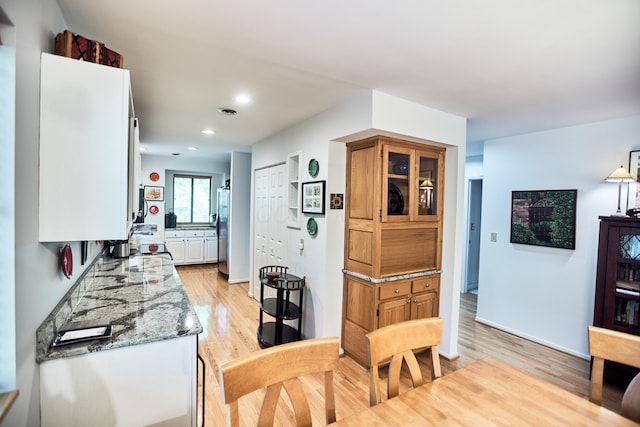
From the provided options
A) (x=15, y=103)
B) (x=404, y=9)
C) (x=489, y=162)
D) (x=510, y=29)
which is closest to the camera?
(x=15, y=103)

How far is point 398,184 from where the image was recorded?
113 inches

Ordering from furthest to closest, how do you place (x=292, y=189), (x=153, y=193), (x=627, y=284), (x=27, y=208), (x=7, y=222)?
(x=153, y=193), (x=292, y=189), (x=627, y=284), (x=27, y=208), (x=7, y=222)

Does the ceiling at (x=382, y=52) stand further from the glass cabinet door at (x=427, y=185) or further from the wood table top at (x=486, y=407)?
the wood table top at (x=486, y=407)

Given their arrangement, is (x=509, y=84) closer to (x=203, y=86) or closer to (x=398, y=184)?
(x=398, y=184)

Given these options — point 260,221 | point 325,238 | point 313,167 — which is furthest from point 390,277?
point 260,221

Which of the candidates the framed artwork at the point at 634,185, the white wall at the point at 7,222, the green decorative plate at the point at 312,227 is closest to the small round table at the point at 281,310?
the green decorative plate at the point at 312,227

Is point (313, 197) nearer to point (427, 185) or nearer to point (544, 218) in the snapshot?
point (427, 185)

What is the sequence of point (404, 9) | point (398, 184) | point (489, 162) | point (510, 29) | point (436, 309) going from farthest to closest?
1. point (489, 162)
2. point (436, 309)
3. point (398, 184)
4. point (510, 29)
5. point (404, 9)

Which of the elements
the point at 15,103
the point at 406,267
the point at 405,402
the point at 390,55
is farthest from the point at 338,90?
the point at 405,402

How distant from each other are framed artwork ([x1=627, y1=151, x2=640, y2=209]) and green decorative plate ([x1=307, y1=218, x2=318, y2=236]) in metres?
2.99

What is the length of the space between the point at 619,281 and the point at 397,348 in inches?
106

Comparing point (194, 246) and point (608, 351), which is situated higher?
point (608, 351)

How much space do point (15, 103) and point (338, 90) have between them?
1.95 m

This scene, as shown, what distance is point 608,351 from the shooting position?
130 cm
